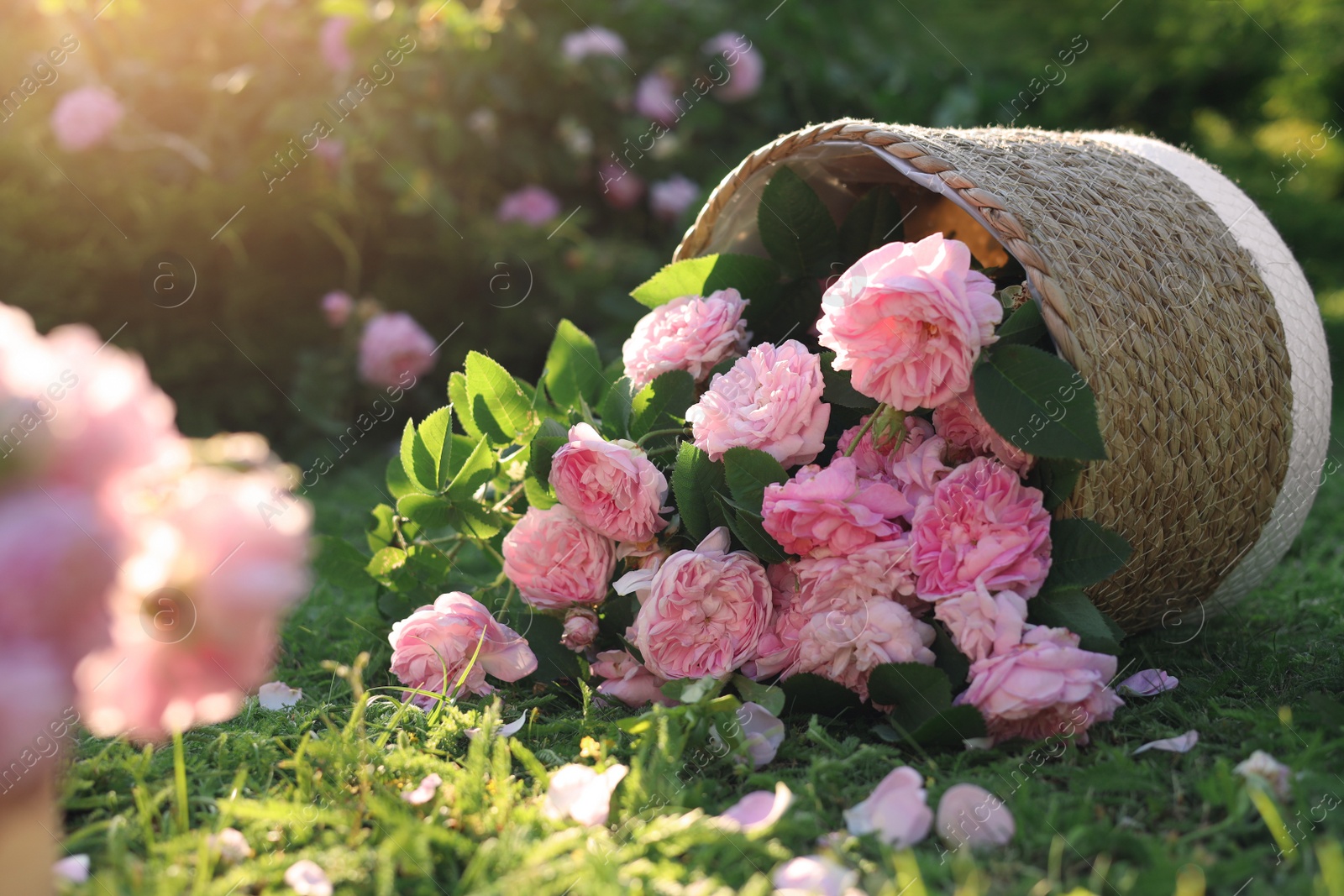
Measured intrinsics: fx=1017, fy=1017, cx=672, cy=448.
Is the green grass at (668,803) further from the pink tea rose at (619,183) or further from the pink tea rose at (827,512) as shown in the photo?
the pink tea rose at (619,183)

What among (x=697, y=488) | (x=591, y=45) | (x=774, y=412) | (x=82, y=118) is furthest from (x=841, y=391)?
(x=82, y=118)

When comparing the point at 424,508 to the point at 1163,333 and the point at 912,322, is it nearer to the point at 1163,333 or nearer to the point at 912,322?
the point at 912,322

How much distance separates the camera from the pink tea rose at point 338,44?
2775 mm

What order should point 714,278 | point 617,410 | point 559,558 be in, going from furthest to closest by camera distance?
1. point 714,278
2. point 617,410
3. point 559,558

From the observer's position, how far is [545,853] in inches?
33.6

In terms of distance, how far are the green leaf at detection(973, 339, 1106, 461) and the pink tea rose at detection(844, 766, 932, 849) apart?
1.21ft

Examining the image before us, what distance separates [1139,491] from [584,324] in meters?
2.18

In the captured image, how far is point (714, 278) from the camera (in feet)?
4.96

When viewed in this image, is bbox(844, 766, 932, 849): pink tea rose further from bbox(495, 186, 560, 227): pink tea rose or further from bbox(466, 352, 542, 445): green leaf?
bbox(495, 186, 560, 227): pink tea rose

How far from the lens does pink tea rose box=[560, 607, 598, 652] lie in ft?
4.31

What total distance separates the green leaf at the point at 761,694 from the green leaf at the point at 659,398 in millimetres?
353

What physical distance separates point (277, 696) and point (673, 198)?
7.10 ft

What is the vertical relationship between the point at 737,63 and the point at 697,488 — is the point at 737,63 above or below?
above

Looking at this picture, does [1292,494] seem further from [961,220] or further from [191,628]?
[191,628]
